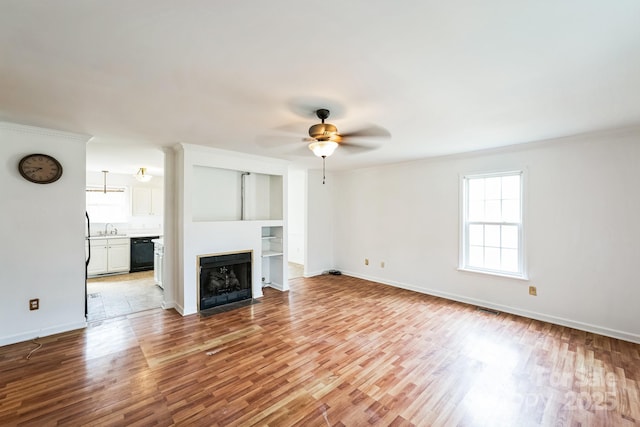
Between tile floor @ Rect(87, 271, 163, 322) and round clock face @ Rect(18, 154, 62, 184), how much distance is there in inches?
75.4

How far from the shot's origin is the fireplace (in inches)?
162

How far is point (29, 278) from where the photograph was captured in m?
3.14

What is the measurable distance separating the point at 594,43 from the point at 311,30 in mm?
1628

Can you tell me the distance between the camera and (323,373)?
2.47m

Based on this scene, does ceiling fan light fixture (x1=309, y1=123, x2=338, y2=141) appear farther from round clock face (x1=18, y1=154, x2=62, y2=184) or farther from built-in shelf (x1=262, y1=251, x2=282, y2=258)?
round clock face (x1=18, y1=154, x2=62, y2=184)

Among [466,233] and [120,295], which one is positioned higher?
[466,233]

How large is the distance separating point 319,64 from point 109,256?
269 inches

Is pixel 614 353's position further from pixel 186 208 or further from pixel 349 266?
pixel 186 208

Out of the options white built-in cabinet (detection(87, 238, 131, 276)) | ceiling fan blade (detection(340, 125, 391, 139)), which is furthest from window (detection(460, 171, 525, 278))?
white built-in cabinet (detection(87, 238, 131, 276))

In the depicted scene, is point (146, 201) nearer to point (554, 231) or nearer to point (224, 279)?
point (224, 279)

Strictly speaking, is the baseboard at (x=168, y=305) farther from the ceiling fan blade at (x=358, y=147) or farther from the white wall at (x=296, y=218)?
the white wall at (x=296, y=218)

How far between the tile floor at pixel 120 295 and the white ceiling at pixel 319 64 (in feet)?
8.52

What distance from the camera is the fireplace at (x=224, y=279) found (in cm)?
412

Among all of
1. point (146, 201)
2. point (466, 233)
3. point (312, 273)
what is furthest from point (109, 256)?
point (466, 233)
